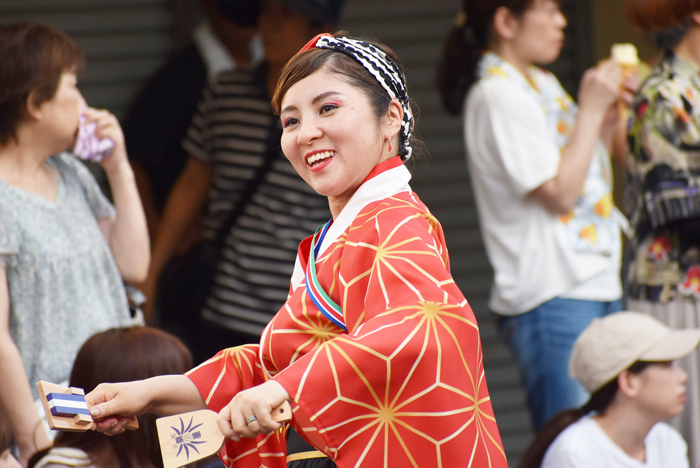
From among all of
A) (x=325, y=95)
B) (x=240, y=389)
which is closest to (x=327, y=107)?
(x=325, y=95)

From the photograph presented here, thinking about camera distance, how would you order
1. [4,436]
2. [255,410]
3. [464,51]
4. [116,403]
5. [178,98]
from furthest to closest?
[178,98] < [464,51] < [4,436] < [116,403] < [255,410]

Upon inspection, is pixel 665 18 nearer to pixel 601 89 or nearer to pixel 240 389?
pixel 601 89

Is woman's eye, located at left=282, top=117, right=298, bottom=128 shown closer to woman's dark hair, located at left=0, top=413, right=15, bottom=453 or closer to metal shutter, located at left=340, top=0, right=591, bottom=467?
woman's dark hair, located at left=0, top=413, right=15, bottom=453

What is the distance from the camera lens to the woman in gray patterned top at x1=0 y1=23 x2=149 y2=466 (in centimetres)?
277

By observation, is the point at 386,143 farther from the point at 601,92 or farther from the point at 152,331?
the point at 601,92

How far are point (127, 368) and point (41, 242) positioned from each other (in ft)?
1.96

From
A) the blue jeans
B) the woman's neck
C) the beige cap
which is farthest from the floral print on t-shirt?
the woman's neck

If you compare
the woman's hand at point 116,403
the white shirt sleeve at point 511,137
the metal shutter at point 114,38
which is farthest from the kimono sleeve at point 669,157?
the metal shutter at point 114,38

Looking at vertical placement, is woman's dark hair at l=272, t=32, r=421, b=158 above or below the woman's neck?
above

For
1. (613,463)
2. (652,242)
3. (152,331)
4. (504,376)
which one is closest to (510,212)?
(652,242)

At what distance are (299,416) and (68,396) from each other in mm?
466

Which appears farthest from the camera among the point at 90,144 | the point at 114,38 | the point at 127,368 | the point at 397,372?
the point at 114,38

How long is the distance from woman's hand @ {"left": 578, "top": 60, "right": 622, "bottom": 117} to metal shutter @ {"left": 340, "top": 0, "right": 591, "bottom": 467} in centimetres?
165

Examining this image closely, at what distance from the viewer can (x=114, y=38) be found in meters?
4.96
